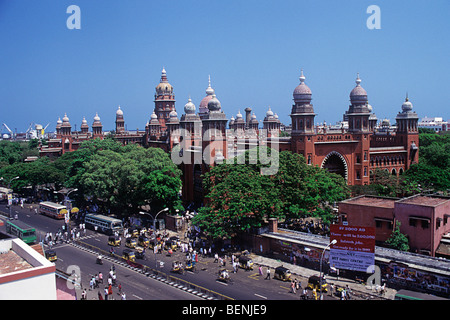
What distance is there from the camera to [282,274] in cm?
2861

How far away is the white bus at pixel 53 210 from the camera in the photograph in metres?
49.6

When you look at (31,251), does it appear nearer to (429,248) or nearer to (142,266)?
(142,266)

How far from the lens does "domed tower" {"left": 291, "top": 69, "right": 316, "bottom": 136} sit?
51781 millimetres

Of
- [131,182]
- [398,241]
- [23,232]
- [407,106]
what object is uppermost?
[407,106]

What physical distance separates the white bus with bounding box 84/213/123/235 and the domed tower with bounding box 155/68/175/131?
46632 mm

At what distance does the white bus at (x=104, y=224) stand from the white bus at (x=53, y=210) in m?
5.94

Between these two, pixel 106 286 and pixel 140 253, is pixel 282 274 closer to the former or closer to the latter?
pixel 106 286

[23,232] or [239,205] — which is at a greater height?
[239,205]

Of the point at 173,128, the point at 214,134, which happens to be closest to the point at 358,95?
the point at 214,134

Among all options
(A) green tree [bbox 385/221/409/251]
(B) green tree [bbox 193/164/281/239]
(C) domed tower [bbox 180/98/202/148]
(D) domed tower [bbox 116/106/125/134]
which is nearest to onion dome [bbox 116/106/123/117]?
(D) domed tower [bbox 116/106/125/134]

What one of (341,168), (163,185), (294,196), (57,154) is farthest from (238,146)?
(57,154)

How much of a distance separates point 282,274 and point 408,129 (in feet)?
152

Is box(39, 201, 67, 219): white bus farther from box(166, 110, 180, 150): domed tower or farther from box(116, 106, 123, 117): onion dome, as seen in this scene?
box(116, 106, 123, 117): onion dome

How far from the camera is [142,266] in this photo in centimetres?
3184
